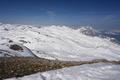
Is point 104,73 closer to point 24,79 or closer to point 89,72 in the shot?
point 89,72

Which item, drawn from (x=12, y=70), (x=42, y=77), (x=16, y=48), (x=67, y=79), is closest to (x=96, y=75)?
(x=67, y=79)

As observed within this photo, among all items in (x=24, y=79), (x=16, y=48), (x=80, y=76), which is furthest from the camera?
(x=16, y=48)

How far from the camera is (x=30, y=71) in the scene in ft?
63.5

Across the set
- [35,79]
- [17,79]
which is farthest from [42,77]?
[17,79]

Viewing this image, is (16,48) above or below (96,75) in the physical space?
above

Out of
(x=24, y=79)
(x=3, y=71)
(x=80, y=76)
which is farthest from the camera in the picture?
(x=3, y=71)

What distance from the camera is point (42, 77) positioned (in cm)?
1681

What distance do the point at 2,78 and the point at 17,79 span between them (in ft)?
4.82

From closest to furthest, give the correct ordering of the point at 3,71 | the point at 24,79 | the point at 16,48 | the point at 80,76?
the point at 24,79
the point at 80,76
the point at 3,71
the point at 16,48

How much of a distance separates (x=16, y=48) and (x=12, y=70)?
8778 cm

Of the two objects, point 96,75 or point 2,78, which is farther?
point 96,75

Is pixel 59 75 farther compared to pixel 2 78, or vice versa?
pixel 59 75

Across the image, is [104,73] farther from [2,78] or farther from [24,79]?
[2,78]

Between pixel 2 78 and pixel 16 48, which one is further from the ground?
pixel 16 48
